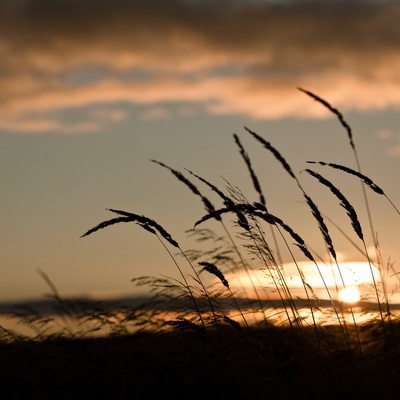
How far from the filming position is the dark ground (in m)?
3.85

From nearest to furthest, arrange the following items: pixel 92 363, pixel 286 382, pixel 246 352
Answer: pixel 286 382
pixel 246 352
pixel 92 363

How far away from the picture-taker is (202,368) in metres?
4.69

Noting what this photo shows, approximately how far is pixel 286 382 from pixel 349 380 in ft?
1.84

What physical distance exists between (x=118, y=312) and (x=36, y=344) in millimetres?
643

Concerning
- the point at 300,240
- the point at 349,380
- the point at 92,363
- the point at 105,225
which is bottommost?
the point at 349,380

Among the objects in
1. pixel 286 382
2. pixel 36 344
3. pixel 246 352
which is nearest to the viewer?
pixel 286 382

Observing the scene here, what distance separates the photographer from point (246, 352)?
4613 millimetres

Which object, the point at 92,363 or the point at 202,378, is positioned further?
the point at 92,363

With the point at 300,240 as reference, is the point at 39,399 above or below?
below

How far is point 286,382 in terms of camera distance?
4.25m

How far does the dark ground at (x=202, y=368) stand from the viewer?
151 inches

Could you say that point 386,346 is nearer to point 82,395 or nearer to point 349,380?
point 349,380

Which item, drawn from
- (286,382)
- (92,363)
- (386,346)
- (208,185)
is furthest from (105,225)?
(386,346)

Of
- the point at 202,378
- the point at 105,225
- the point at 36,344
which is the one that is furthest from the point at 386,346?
the point at 36,344
